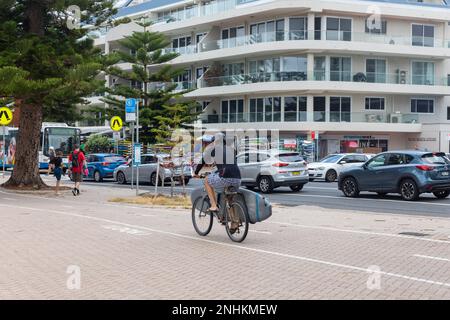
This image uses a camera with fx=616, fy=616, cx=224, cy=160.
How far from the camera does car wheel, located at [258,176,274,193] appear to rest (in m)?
23.2

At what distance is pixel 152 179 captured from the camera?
1140 inches

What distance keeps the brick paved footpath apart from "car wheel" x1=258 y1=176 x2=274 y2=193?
8.08m

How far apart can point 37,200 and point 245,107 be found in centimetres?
3183

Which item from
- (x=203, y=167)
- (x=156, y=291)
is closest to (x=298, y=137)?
(x=203, y=167)

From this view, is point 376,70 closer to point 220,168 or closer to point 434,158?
point 434,158

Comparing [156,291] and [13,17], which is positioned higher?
[13,17]

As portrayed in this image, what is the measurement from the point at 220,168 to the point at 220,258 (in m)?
1.78

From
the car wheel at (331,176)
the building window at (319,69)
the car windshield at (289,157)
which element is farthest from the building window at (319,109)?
the car windshield at (289,157)

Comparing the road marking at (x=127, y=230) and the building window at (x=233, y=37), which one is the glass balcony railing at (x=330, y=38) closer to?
the building window at (x=233, y=37)

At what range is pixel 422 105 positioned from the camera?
5047 cm

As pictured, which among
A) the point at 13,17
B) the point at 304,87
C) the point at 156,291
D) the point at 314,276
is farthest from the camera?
the point at 304,87

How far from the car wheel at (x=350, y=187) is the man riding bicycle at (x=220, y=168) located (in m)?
11.6
